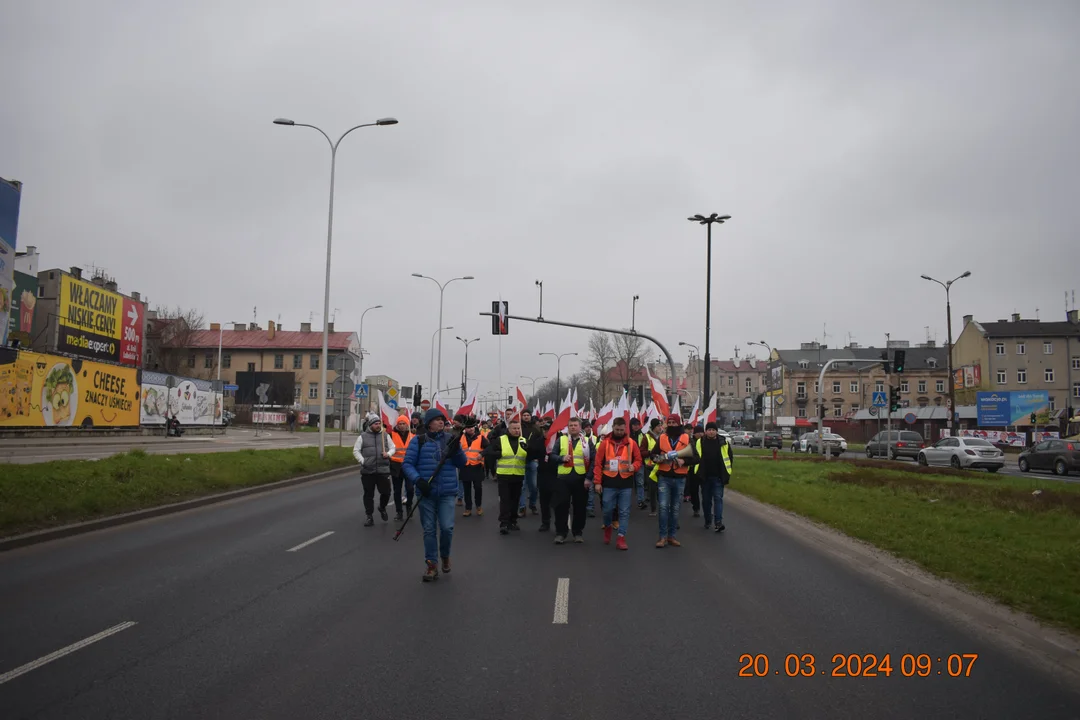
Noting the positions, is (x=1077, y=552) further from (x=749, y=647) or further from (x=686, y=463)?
(x=749, y=647)

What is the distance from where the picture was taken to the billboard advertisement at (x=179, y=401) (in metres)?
47.7

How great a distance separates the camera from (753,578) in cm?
887

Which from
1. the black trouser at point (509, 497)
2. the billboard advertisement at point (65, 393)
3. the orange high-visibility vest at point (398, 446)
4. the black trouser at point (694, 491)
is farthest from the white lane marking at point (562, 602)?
the billboard advertisement at point (65, 393)

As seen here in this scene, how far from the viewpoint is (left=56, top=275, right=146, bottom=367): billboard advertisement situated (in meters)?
47.2

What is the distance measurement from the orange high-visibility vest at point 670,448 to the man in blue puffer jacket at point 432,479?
150 inches

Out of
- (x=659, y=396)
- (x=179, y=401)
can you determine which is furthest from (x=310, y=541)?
(x=179, y=401)

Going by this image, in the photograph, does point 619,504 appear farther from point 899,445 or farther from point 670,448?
point 899,445

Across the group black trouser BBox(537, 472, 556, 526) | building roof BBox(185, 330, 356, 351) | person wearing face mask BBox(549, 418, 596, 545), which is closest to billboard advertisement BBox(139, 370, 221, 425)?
building roof BBox(185, 330, 356, 351)

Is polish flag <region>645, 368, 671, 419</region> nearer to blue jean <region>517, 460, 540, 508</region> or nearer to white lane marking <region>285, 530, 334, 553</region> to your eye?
blue jean <region>517, 460, 540, 508</region>

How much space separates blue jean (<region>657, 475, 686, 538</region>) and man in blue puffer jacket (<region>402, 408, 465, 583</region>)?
157 inches

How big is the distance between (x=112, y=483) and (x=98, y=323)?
41328 mm

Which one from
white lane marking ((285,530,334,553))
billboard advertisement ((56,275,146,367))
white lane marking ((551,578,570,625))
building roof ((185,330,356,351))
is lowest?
white lane marking ((285,530,334,553))

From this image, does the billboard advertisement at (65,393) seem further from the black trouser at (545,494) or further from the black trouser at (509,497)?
the black trouser at (545,494)

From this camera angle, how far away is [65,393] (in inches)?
1543
